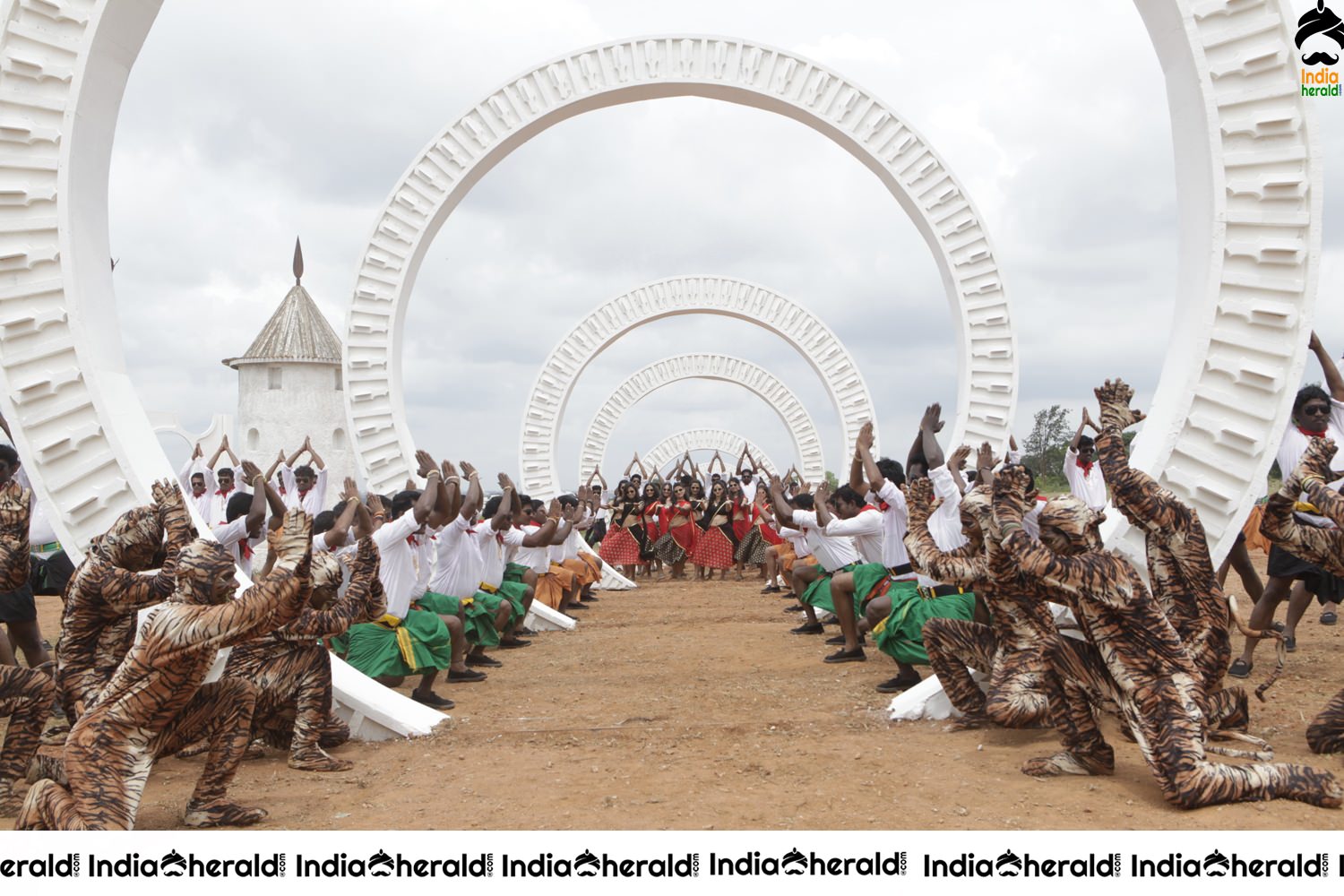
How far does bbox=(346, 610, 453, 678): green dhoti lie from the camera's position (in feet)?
19.9

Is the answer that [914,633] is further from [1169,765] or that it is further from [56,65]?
[56,65]

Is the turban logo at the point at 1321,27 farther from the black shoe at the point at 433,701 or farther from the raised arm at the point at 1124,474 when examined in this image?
the black shoe at the point at 433,701

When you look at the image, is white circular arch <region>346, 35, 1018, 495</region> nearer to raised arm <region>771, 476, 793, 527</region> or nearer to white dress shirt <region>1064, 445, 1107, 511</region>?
white dress shirt <region>1064, 445, 1107, 511</region>

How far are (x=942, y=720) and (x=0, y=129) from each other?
5359 millimetres

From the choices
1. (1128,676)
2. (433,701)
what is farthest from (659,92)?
(1128,676)

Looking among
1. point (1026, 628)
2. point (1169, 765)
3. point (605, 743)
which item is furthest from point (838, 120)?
point (1169, 765)

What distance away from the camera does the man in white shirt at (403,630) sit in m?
5.98

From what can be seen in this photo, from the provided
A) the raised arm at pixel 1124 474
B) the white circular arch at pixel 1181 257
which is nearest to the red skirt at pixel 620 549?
the white circular arch at pixel 1181 257

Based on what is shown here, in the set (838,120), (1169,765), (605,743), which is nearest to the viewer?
(1169,765)

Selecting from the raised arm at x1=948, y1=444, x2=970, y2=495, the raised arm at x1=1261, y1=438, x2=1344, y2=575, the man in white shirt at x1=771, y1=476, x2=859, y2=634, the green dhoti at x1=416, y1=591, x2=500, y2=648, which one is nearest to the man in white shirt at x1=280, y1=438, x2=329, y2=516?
the green dhoti at x1=416, y1=591, x2=500, y2=648

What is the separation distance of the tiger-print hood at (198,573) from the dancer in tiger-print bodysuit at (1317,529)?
4.09 meters

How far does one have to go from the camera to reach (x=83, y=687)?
4.09m

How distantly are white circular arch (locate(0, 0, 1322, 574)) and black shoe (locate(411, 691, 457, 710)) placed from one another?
6.50 feet

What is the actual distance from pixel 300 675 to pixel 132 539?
3.63ft
